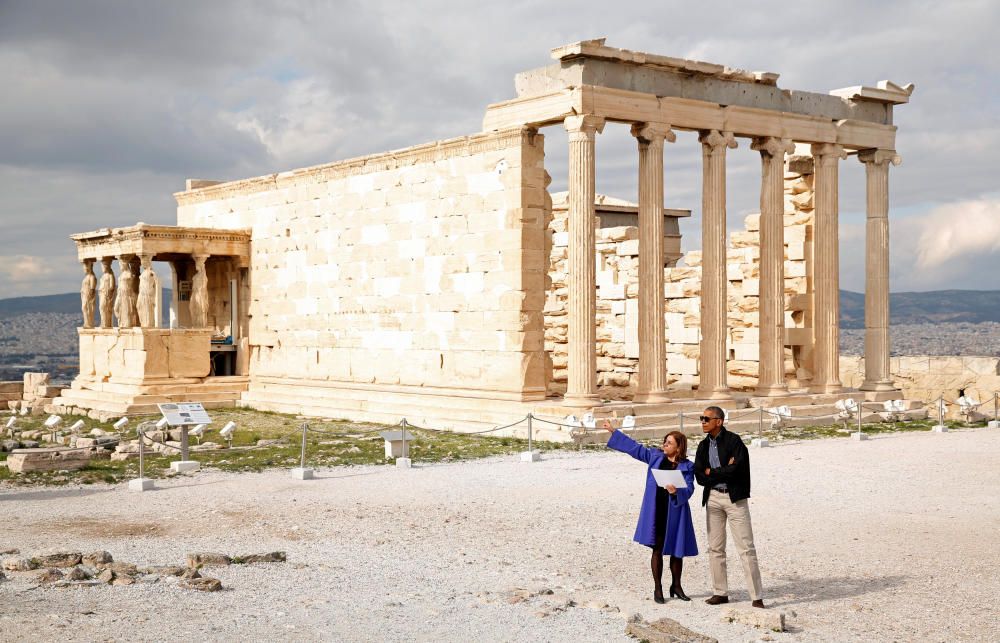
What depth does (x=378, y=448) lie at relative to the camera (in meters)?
19.2

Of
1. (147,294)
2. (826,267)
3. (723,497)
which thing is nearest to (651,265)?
(826,267)

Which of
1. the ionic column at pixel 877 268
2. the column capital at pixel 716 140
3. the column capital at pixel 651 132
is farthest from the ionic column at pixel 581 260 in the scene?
the ionic column at pixel 877 268

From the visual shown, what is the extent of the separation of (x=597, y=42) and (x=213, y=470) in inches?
357

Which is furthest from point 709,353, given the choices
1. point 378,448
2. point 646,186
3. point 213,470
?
point 213,470

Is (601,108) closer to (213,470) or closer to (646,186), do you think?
(646,186)

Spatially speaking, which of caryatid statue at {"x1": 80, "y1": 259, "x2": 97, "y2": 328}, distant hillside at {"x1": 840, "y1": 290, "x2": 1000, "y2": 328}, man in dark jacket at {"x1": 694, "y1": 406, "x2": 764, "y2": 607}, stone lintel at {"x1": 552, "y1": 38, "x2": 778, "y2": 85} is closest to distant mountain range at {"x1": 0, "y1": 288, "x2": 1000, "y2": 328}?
distant hillside at {"x1": 840, "y1": 290, "x2": 1000, "y2": 328}

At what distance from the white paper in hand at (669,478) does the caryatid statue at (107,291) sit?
23.3m

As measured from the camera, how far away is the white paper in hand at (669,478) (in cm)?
917

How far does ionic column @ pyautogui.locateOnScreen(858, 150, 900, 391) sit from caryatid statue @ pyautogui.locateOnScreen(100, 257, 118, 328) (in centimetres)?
1710

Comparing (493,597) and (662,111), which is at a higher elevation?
(662,111)

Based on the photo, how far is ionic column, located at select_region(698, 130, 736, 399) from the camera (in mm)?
22297

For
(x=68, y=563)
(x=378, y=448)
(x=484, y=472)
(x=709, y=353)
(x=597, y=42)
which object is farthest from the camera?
(x=709, y=353)

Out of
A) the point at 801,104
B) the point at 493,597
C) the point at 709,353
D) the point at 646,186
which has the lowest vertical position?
the point at 493,597

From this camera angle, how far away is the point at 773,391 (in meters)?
23.2
